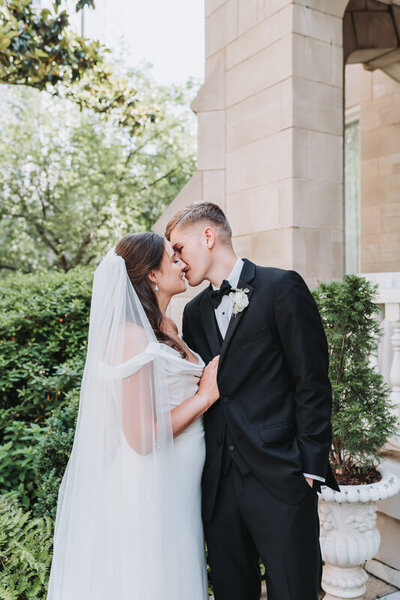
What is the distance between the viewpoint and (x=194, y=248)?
2600 millimetres

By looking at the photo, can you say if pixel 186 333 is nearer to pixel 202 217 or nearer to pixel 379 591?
pixel 202 217

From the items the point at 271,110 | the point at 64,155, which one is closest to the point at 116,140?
the point at 64,155

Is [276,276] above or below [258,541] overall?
above

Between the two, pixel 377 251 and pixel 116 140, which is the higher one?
pixel 116 140

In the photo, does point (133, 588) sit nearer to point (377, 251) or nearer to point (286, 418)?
point (286, 418)

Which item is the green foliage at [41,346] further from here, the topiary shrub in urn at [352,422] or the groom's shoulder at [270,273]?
the groom's shoulder at [270,273]

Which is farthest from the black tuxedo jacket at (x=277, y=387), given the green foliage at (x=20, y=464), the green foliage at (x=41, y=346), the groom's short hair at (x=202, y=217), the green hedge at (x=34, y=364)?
the green foliage at (x=41, y=346)

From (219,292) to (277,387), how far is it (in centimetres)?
53

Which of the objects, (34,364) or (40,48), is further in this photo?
(40,48)

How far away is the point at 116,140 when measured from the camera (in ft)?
55.8

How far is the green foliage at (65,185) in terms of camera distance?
1602 cm

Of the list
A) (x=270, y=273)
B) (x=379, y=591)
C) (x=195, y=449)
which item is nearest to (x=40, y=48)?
(x=270, y=273)

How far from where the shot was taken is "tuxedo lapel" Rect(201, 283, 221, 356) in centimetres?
260

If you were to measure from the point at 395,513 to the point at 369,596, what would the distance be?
56 cm
